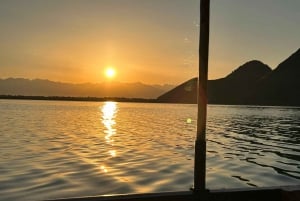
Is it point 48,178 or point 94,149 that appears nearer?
point 48,178

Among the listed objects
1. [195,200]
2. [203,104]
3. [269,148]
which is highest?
[203,104]

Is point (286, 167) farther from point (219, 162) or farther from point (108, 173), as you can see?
point (108, 173)

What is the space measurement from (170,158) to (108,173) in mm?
6825

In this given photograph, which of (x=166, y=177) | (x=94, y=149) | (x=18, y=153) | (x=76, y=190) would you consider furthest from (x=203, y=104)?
(x=94, y=149)

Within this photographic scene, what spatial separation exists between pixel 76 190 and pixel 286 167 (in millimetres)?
14786

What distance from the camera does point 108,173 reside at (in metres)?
19.2

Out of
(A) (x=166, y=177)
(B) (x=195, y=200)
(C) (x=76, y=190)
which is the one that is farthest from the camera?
(A) (x=166, y=177)

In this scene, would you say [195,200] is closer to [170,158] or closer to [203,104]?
[203,104]

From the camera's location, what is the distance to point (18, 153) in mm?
25375

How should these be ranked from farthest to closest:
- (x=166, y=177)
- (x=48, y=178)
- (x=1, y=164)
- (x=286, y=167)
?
1. (x=286, y=167)
2. (x=1, y=164)
3. (x=166, y=177)
4. (x=48, y=178)

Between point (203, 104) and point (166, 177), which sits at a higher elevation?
point (203, 104)

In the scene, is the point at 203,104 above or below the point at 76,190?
above

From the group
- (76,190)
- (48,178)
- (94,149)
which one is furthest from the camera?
(94,149)

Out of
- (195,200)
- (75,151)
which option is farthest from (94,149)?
(195,200)
